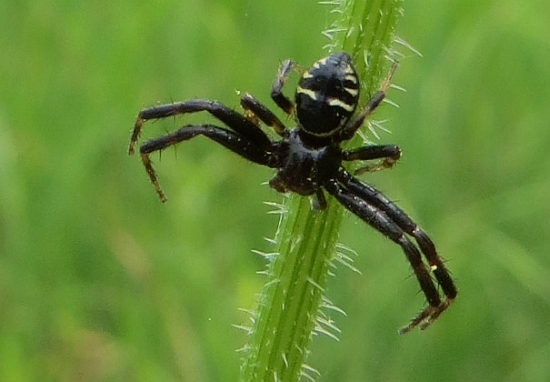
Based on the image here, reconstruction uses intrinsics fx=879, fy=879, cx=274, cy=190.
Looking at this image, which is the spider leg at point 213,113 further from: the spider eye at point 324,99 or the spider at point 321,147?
the spider eye at point 324,99

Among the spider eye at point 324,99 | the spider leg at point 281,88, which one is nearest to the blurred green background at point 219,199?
the spider leg at point 281,88

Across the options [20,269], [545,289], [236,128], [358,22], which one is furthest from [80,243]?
[358,22]

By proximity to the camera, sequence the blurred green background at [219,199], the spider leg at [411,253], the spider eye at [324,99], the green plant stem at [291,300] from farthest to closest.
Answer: the blurred green background at [219,199]
the spider leg at [411,253]
the spider eye at [324,99]
the green plant stem at [291,300]

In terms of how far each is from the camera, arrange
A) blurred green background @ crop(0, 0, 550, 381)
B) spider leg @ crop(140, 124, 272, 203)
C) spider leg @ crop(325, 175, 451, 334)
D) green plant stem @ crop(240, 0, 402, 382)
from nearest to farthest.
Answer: green plant stem @ crop(240, 0, 402, 382)
spider leg @ crop(325, 175, 451, 334)
spider leg @ crop(140, 124, 272, 203)
blurred green background @ crop(0, 0, 550, 381)

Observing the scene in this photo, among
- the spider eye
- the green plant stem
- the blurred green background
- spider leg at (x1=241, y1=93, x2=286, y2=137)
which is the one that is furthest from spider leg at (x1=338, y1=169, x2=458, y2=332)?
the blurred green background

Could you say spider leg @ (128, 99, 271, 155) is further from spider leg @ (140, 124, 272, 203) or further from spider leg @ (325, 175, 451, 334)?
spider leg @ (325, 175, 451, 334)

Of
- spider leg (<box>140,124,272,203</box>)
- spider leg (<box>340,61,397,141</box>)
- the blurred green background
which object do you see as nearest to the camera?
spider leg (<box>340,61,397,141</box>)
